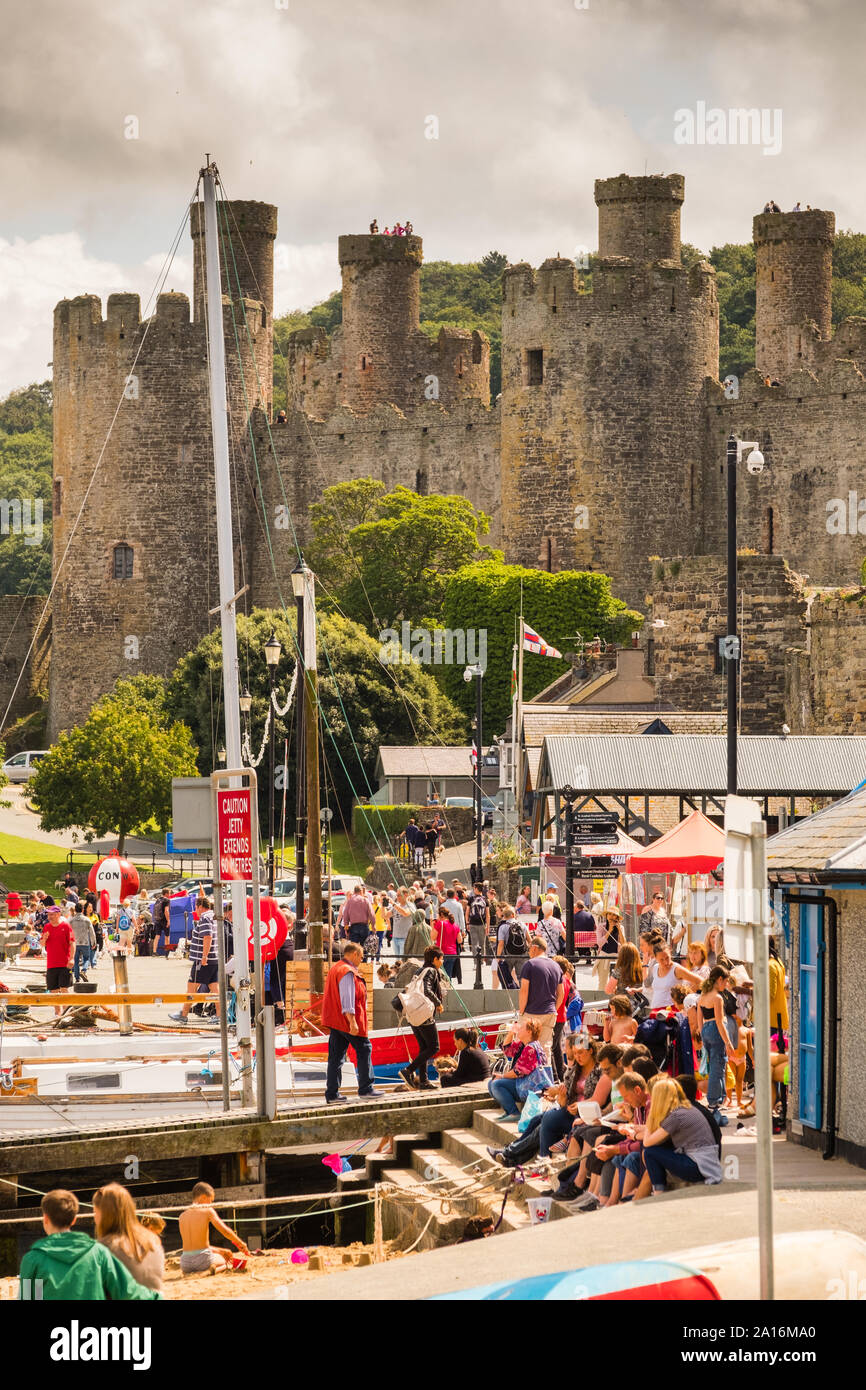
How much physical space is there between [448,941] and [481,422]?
3909 cm

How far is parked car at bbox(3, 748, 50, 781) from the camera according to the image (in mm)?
55906

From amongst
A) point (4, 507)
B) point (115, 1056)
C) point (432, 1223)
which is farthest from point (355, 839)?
point (4, 507)

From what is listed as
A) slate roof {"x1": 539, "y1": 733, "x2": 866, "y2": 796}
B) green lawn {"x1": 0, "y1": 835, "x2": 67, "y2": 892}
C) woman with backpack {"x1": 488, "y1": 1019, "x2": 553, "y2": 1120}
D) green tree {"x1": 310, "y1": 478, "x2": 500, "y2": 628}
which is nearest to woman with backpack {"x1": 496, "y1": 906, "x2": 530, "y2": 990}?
slate roof {"x1": 539, "y1": 733, "x2": 866, "y2": 796}

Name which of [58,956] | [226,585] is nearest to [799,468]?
[58,956]

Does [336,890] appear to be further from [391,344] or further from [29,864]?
[391,344]

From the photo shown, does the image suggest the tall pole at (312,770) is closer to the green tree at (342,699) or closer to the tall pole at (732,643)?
the tall pole at (732,643)

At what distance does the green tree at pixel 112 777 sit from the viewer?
1773 inches

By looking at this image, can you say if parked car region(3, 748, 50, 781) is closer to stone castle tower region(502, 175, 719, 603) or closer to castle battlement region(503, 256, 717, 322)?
stone castle tower region(502, 175, 719, 603)

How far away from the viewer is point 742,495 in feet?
181

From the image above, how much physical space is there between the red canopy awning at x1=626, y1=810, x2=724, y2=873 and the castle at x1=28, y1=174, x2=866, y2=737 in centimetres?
3052

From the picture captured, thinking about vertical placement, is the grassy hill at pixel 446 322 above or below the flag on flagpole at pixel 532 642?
above

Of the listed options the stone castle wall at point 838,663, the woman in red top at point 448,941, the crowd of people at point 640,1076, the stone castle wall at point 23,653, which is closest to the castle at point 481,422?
the stone castle wall at point 23,653

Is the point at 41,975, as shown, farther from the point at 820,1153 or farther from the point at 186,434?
the point at 186,434

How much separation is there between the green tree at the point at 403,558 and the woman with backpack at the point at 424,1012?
38.0m
